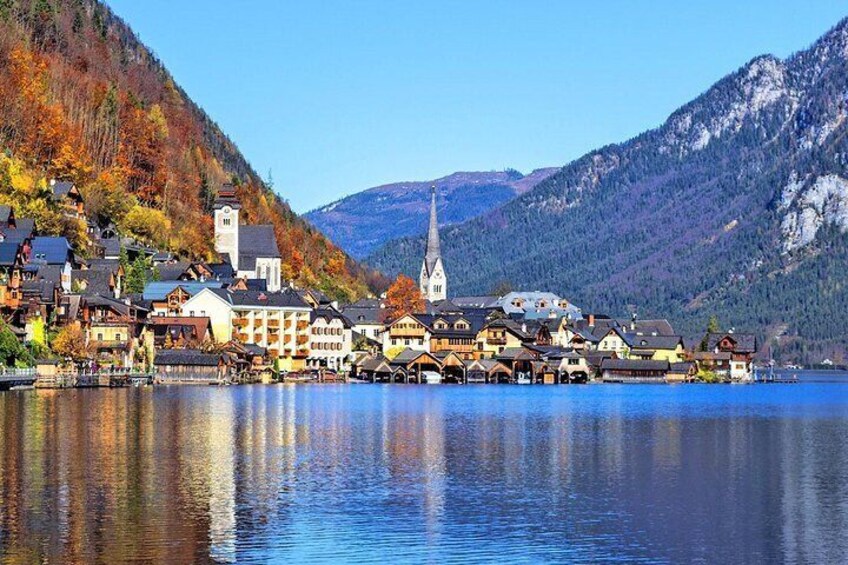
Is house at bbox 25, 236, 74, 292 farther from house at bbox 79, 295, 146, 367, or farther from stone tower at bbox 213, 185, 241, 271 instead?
stone tower at bbox 213, 185, 241, 271

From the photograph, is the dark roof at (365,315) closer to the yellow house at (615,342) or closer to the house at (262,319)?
the house at (262,319)

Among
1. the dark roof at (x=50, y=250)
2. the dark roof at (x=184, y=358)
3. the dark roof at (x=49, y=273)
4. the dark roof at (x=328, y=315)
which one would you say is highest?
the dark roof at (x=50, y=250)

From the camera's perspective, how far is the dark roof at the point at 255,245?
160375mm

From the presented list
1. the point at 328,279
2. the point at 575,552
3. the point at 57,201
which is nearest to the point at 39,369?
the point at 57,201

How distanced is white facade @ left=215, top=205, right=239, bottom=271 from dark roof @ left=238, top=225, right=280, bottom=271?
2.53ft

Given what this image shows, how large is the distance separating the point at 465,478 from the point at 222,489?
328 inches

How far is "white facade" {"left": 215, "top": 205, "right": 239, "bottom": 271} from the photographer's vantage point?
161 m

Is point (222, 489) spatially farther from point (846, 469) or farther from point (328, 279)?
point (328, 279)

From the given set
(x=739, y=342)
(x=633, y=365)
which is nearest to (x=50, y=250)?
(x=633, y=365)

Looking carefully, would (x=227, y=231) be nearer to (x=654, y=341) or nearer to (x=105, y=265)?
(x=105, y=265)

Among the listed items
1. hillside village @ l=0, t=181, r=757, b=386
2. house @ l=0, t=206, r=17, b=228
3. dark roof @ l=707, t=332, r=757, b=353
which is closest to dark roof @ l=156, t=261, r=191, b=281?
hillside village @ l=0, t=181, r=757, b=386

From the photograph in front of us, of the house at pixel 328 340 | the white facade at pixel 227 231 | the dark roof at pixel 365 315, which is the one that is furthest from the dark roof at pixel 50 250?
the dark roof at pixel 365 315

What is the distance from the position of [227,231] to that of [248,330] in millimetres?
29728

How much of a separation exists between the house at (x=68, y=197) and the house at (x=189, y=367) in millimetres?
16341
